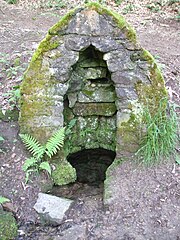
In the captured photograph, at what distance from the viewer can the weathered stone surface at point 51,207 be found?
466cm

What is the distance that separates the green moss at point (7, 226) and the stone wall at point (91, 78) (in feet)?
3.66

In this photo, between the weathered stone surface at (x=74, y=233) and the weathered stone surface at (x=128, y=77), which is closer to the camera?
the weathered stone surface at (x=74, y=233)

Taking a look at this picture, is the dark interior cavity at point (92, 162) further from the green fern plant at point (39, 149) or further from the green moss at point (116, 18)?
the green moss at point (116, 18)

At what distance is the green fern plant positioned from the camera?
5.10 metres

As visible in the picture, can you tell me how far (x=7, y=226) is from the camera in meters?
4.43

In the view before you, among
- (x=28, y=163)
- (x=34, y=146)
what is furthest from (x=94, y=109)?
(x=28, y=163)

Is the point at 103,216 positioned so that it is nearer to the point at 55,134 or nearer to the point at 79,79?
the point at 55,134

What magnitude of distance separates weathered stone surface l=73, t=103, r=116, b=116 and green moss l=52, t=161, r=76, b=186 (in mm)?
943

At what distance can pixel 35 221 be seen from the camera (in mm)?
4711

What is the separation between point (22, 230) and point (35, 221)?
0.68ft

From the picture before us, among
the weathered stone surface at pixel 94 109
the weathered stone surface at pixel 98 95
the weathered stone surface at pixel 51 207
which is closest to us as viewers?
the weathered stone surface at pixel 51 207

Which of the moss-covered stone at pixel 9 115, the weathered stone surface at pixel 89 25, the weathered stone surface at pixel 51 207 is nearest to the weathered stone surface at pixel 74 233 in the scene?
the weathered stone surface at pixel 51 207

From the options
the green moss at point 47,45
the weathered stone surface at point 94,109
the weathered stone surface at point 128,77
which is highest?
the green moss at point 47,45

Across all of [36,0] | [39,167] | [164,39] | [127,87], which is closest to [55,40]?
[127,87]
